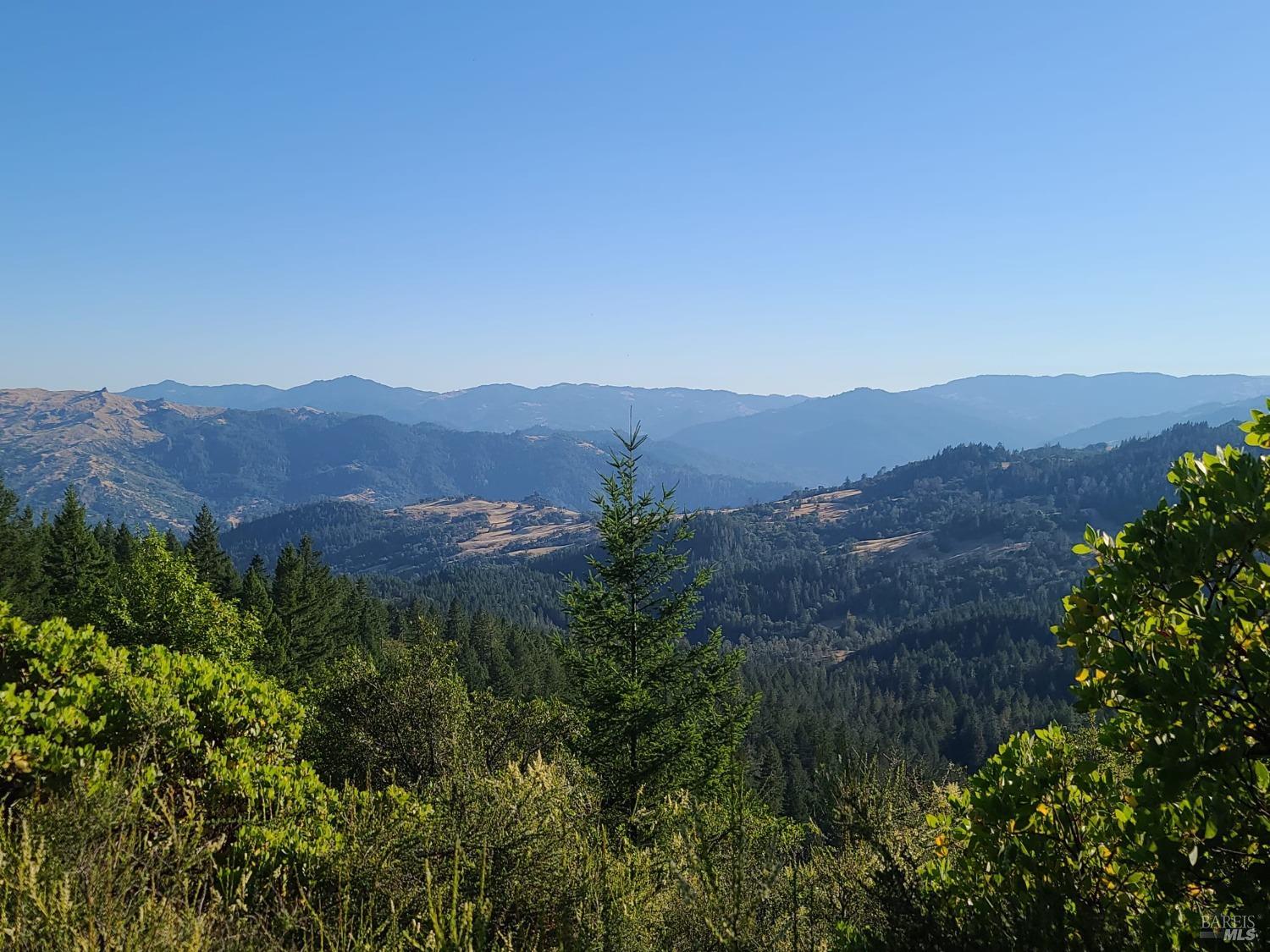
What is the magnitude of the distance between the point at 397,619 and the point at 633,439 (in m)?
77.3

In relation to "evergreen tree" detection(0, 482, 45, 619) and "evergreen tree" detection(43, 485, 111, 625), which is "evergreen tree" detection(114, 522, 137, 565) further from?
"evergreen tree" detection(0, 482, 45, 619)

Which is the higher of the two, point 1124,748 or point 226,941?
point 1124,748

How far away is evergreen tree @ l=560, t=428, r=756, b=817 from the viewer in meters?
16.1

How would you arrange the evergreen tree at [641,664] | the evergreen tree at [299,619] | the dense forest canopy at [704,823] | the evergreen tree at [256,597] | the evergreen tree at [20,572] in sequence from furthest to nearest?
the evergreen tree at [299,619] → the evergreen tree at [256,597] → the evergreen tree at [20,572] → the evergreen tree at [641,664] → the dense forest canopy at [704,823]

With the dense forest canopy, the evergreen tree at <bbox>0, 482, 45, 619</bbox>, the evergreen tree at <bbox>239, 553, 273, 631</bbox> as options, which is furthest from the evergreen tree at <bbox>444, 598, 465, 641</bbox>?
the dense forest canopy

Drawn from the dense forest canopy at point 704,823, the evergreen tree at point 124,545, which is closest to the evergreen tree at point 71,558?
the evergreen tree at point 124,545

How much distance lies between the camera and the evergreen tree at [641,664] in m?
16.1

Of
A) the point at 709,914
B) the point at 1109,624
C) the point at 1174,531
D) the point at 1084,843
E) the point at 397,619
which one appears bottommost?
the point at 397,619

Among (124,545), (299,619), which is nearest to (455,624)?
(124,545)

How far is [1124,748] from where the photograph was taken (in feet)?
13.4

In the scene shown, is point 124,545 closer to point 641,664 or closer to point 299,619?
point 299,619

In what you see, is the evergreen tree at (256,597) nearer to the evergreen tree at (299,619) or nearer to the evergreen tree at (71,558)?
the evergreen tree at (299,619)

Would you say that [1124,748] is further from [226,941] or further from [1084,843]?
[226,941]

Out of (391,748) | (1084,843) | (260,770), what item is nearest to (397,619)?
(391,748)
